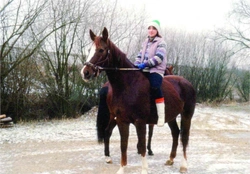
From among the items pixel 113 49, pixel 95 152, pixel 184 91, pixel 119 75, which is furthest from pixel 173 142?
pixel 113 49

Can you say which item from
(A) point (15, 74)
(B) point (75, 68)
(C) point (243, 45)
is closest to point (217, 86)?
(C) point (243, 45)

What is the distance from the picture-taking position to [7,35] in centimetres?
1025

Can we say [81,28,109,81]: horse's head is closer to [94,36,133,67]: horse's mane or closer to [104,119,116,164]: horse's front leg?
[94,36,133,67]: horse's mane

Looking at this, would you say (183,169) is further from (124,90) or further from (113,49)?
(113,49)

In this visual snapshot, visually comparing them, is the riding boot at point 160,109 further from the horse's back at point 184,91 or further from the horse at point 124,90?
the horse's back at point 184,91

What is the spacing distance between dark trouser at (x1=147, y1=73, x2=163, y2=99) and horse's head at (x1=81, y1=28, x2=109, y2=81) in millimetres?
775

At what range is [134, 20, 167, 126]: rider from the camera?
14.1 ft

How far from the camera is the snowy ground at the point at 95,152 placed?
507cm

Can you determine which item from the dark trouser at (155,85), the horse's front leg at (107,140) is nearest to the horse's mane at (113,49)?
the dark trouser at (155,85)

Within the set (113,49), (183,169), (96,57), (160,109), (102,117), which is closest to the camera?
(96,57)

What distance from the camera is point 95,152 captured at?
622 cm

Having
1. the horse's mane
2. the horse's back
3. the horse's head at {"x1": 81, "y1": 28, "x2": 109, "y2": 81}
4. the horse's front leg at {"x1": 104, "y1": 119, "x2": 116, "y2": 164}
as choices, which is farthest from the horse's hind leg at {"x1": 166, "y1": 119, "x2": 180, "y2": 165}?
the horse's head at {"x1": 81, "y1": 28, "x2": 109, "y2": 81}

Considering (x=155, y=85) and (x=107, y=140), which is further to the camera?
(x=107, y=140)

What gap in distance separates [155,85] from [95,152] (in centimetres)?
266
